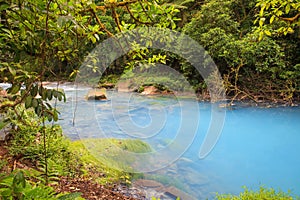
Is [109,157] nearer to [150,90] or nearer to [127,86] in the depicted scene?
[150,90]

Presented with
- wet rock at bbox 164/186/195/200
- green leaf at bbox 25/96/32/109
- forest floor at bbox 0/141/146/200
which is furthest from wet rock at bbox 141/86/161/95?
green leaf at bbox 25/96/32/109

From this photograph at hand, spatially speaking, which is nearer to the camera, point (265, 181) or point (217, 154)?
point (265, 181)

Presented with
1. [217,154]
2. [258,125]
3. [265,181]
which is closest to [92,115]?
[217,154]

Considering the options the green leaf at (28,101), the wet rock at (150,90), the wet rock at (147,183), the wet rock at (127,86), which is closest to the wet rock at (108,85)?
the wet rock at (127,86)

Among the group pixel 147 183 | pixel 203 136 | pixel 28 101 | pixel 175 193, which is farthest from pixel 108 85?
pixel 28 101

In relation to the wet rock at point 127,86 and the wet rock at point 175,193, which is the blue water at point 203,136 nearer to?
the wet rock at point 175,193

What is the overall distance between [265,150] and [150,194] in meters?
2.22

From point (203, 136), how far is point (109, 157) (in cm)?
206

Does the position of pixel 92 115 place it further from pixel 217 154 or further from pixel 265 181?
pixel 265 181

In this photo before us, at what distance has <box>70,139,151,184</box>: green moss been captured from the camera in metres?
2.53

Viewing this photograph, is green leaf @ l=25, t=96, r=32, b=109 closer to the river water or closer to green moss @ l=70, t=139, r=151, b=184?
the river water

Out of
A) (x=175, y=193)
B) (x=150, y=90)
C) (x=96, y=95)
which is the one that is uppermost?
(x=150, y=90)

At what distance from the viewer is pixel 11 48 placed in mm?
662

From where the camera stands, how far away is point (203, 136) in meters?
4.45
